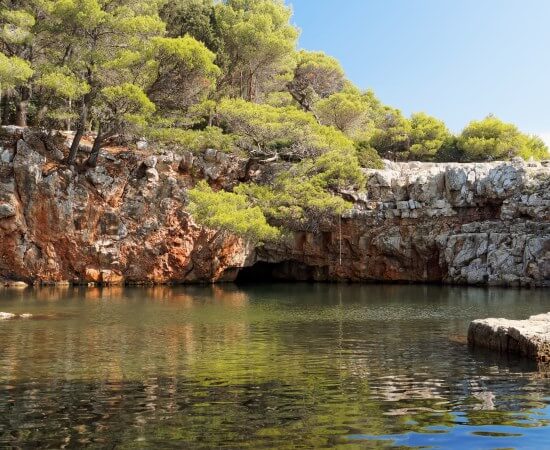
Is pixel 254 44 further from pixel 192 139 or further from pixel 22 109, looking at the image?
pixel 22 109

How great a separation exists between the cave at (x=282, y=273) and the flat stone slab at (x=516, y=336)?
105ft

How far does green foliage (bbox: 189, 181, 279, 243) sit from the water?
1297 cm

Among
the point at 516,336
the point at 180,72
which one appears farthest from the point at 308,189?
the point at 516,336

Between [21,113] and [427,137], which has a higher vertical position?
[427,137]

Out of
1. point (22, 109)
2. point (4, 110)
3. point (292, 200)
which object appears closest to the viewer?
point (22, 109)

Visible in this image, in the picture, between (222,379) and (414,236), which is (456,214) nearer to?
(414,236)

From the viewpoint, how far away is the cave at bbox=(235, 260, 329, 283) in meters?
48.7

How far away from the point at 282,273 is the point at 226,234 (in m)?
10.7

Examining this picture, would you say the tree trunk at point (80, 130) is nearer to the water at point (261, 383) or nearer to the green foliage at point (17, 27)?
the green foliage at point (17, 27)

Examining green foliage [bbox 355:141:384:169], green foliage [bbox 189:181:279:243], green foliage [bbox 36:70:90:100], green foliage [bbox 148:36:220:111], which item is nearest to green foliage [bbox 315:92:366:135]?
green foliage [bbox 355:141:384:169]

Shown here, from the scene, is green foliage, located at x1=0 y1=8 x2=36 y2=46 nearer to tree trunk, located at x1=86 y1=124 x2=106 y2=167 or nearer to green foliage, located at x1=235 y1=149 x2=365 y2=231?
tree trunk, located at x1=86 y1=124 x2=106 y2=167

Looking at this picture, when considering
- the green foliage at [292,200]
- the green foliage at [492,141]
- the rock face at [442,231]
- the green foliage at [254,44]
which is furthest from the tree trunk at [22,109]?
the green foliage at [492,141]

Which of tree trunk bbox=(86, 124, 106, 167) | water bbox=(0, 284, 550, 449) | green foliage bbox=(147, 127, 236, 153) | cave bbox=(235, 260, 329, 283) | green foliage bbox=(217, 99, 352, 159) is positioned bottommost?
water bbox=(0, 284, 550, 449)

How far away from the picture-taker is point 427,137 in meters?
57.6
